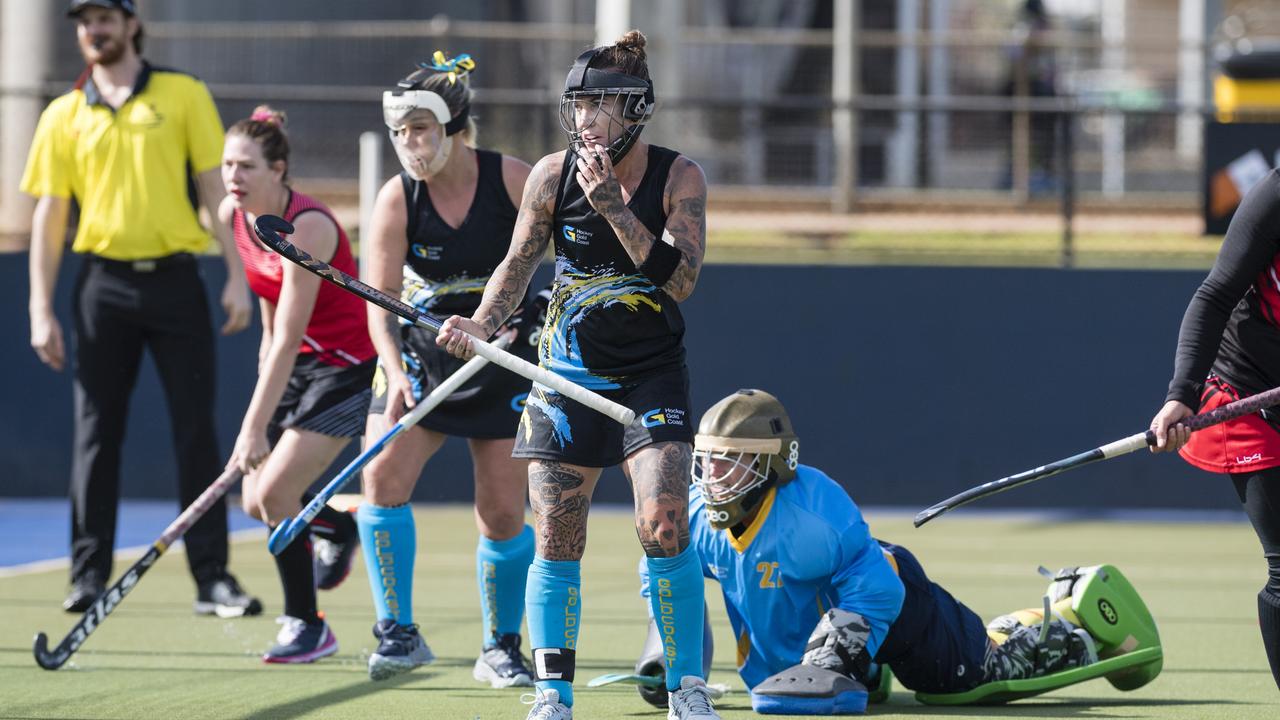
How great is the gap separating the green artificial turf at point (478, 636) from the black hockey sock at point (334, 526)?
383mm

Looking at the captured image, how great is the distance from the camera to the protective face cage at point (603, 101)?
15.2ft

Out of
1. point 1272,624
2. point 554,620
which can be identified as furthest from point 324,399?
point 1272,624

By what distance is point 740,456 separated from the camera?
5137 millimetres

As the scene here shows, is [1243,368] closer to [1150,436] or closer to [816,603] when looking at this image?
[1150,436]

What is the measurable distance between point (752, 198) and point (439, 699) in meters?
8.35

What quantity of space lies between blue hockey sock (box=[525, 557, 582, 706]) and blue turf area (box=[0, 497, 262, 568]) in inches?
195

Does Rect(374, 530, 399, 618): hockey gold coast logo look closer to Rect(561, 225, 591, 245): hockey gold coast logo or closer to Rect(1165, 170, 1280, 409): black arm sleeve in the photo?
Rect(561, 225, 591, 245): hockey gold coast logo

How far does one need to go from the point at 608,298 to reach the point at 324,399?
1.76 meters

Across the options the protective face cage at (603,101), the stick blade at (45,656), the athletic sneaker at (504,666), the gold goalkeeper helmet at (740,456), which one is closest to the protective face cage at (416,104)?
the protective face cage at (603,101)

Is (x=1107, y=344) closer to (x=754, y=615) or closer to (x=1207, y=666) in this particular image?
(x=1207, y=666)

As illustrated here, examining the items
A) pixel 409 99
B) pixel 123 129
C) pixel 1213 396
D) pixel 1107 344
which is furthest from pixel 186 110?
pixel 1107 344

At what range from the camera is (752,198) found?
1337 cm

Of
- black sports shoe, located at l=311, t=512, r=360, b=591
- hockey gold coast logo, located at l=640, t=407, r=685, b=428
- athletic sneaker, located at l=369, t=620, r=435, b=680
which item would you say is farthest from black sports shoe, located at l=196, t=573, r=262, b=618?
hockey gold coast logo, located at l=640, t=407, r=685, b=428

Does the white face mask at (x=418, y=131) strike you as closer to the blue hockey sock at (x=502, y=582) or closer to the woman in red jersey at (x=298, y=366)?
the woman in red jersey at (x=298, y=366)
